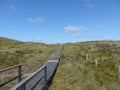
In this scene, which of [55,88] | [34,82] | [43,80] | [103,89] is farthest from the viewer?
[103,89]

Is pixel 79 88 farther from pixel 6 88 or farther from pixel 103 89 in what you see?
pixel 6 88

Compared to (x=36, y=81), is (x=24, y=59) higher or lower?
lower

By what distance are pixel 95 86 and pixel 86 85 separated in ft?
2.45

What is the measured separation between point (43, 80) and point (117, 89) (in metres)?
7.07

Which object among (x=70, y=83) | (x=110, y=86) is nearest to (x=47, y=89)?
(x=70, y=83)

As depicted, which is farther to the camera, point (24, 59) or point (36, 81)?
point (24, 59)

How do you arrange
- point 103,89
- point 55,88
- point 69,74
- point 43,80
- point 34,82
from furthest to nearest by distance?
point 69,74 → point 103,89 → point 55,88 → point 43,80 → point 34,82

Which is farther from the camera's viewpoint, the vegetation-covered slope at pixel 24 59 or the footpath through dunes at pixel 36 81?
the vegetation-covered slope at pixel 24 59

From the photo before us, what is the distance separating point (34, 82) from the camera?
42.8ft

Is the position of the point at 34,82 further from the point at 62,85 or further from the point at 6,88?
the point at 62,85

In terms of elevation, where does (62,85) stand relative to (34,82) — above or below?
below

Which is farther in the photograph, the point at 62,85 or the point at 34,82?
the point at 62,85

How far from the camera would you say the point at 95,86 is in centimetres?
1817

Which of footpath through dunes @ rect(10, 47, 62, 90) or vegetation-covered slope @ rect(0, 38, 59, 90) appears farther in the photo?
vegetation-covered slope @ rect(0, 38, 59, 90)
